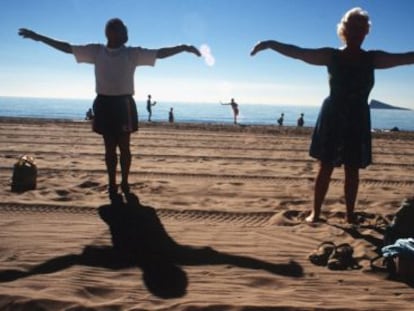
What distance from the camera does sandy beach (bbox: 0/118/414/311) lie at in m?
2.88

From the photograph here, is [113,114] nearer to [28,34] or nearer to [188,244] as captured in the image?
[28,34]

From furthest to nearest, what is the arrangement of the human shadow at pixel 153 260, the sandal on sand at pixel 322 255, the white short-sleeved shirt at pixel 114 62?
the white short-sleeved shirt at pixel 114 62 → the sandal on sand at pixel 322 255 → the human shadow at pixel 153 260

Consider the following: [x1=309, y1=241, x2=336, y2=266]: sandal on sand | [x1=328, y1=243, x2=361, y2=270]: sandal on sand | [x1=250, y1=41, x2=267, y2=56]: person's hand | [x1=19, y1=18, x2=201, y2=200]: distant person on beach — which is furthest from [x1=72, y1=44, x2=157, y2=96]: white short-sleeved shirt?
[x1=328, y1=243, x2=361, y2=270]: sandal on sand

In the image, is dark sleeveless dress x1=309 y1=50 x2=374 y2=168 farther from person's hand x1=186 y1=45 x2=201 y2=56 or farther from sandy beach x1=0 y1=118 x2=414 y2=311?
person's hand x1=186 y1=45 x2=201 y2=56

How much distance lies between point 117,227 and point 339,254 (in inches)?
80.5

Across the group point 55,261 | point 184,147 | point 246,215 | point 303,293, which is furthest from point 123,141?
point 184,147

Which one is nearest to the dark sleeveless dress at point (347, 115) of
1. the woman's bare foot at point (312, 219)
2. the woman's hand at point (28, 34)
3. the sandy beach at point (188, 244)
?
the woman's bare foot at point (312, 219)

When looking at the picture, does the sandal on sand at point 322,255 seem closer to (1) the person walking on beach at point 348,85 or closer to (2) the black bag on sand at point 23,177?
(1) the person walking on beach at point 348,85

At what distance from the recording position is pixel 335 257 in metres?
3.54

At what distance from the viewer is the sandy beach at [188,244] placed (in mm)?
2885

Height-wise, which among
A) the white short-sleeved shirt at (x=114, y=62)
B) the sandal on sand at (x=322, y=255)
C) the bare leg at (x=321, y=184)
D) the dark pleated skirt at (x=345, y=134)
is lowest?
the sandal on sand at (x=322, y=255)

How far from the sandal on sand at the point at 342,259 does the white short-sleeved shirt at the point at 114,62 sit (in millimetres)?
2871

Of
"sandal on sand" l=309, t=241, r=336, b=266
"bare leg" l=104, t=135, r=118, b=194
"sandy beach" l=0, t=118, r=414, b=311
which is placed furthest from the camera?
"bare leg" l=104, t=135, r=118, b=194

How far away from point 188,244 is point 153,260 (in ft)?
1.57
